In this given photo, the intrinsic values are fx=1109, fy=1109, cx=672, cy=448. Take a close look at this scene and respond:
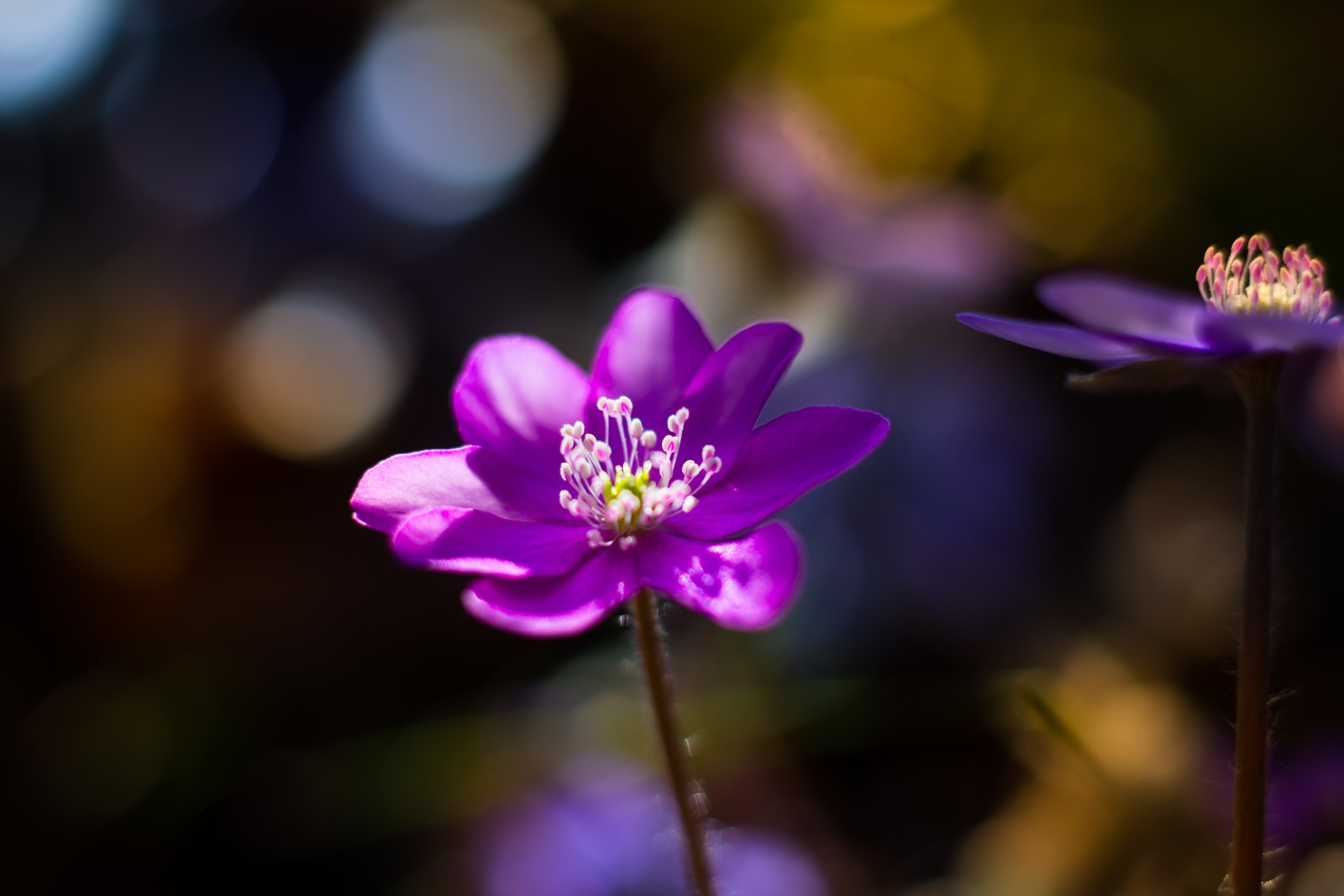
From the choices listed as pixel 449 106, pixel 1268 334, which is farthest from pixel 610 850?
pixel 449 106

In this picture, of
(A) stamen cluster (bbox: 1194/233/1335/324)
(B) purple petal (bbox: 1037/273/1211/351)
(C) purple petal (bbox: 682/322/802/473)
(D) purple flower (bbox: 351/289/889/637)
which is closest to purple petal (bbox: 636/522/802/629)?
(D) purple flower (bbox: 351/289/889/637)

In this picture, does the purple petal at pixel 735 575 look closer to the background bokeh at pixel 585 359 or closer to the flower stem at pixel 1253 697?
the flower stem at pixel 1253 697

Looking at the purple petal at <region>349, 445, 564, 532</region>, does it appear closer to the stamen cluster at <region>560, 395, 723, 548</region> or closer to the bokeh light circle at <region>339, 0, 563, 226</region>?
the stamen cluster at <region>560, 395, 723, 548</region>

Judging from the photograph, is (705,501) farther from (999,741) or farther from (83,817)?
(83,817)

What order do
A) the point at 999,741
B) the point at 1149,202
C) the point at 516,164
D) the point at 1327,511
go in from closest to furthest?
the point at 999,741, the point at 1327,511, the point at 1149,202, the point at 516,164

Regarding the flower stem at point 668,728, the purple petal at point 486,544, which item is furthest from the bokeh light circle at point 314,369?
the flower stem at point 668,728

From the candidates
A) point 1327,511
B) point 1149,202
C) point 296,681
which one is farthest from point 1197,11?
point 296,681

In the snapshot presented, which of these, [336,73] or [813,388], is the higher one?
[336,73]
